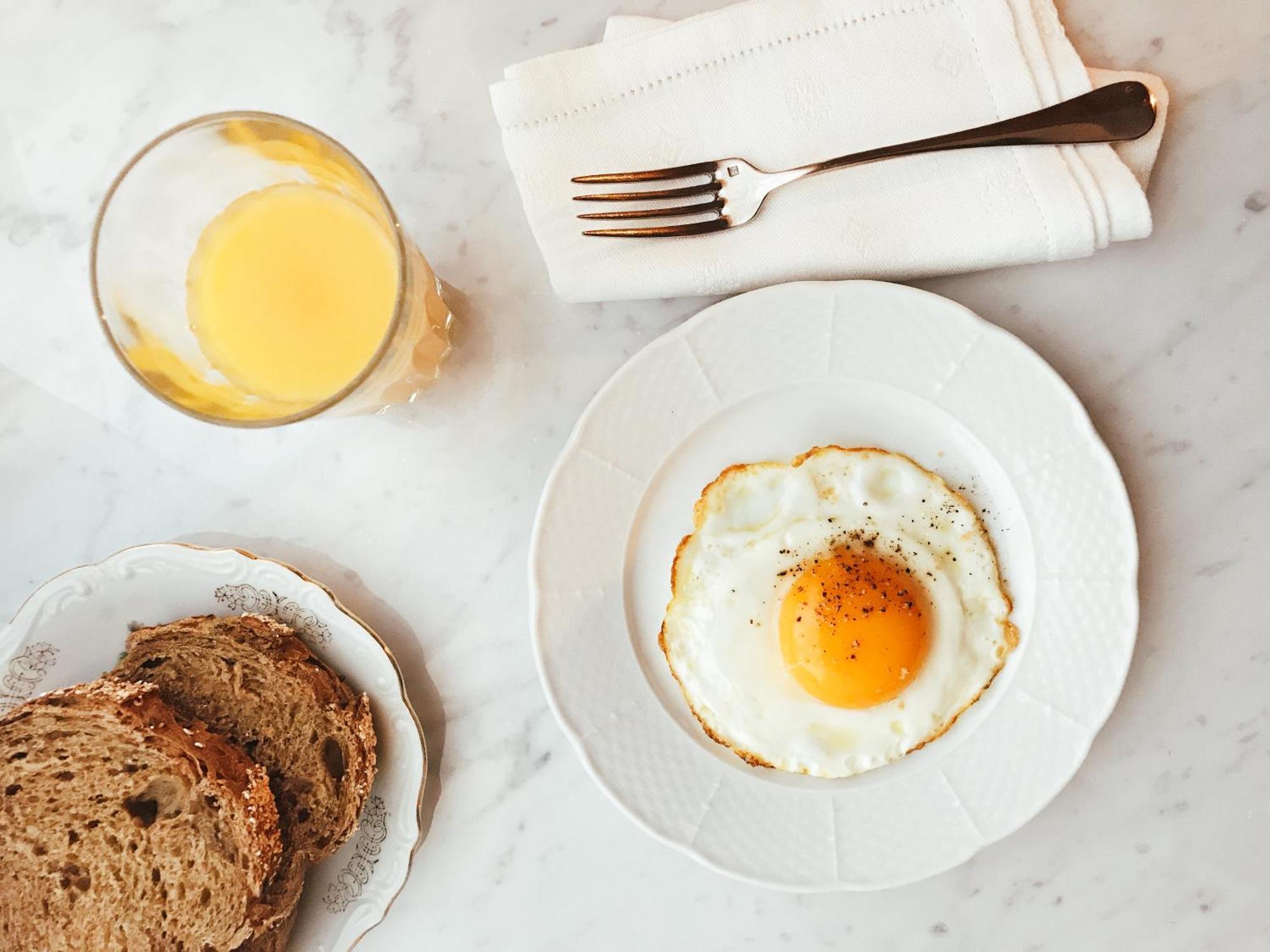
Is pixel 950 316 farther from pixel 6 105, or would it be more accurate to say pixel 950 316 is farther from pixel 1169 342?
pixel 6 105

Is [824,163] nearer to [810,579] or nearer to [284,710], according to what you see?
[810,579]

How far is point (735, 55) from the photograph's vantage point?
155 cm

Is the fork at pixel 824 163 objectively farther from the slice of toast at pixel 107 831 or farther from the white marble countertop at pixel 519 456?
the slice of toast at pixel 107 831

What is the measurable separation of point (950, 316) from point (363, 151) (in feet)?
3.42

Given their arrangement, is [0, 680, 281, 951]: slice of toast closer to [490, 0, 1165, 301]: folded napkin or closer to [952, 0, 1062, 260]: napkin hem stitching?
[490, 0, 1165, 301]: folded napkin

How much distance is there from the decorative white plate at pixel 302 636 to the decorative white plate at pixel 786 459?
12.3 inches

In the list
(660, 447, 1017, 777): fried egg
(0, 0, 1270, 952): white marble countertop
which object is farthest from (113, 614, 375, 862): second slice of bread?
(660, 447, 1017, 777): fried egg

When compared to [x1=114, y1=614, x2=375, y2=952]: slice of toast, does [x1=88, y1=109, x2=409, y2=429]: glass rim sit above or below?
above

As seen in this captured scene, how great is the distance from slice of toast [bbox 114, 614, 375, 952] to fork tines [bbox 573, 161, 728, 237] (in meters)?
0.89

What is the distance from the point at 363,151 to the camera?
1693 millimetres

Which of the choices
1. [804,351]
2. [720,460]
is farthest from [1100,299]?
[720,460]

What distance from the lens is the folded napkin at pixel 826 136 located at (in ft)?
4.96

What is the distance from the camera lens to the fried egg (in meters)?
1.61

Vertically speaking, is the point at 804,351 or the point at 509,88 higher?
the point at 509,88
